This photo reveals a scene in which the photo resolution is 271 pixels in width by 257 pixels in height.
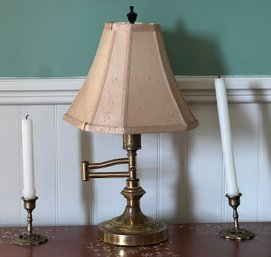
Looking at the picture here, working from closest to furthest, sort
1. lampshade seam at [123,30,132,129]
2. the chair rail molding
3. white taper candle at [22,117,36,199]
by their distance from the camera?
lampshade seam at [123,30,132,129] < white taper candle at [22,117,36,199] < the chair rail molding

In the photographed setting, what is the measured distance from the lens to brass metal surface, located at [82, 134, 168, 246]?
112cm

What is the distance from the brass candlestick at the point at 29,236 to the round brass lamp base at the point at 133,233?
0.12 metres

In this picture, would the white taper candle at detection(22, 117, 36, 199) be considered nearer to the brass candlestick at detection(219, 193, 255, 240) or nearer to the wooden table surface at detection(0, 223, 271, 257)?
the wooden table surface at detection(0, 223, 271, 257)

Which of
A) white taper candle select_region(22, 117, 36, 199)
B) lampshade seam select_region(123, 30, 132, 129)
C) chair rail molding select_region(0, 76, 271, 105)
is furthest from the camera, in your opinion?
chair rail molding select_region(0, 76, 271, 105)

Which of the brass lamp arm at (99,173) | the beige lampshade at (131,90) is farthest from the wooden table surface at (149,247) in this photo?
the beige lampshade at (131,90)

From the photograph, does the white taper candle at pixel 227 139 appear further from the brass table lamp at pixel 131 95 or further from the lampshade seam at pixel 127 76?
the lampshade seam at pixel 127 76

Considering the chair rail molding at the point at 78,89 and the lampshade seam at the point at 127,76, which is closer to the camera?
the lampshade seam at the point at 127,76

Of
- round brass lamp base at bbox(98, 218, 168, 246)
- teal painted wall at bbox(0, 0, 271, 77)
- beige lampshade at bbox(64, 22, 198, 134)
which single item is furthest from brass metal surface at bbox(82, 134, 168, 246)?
teal painted wall at bbox(0, 0, 271, 77)

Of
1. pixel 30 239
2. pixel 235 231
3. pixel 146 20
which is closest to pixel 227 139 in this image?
pixel 235 231

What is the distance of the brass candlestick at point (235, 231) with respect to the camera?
116 centimetres

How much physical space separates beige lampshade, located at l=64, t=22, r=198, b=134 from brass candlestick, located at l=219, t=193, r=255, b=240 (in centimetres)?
18

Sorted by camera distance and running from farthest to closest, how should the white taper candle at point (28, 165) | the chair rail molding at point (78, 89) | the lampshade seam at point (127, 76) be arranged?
the chair rail molding at point (78, 89) → the white taper candle at point (28, 165) → the lampshade seam at point (127, 76)

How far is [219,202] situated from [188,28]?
1.26 feet

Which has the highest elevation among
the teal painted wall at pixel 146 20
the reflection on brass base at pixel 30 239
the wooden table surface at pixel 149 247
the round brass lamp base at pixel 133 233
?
the teal painted wall at pixel 146 20
